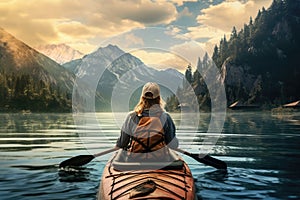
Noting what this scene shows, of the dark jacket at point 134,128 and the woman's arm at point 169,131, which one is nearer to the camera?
the dark jacket at point 134,128

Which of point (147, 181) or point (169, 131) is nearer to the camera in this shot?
point (147, 181)

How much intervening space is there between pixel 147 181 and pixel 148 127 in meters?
1.82

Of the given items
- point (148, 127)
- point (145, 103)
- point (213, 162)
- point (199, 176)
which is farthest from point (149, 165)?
point (213, 162)

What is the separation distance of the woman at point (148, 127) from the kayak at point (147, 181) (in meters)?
0.36

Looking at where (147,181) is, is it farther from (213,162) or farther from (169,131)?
(213,162)

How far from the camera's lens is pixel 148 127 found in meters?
11.3

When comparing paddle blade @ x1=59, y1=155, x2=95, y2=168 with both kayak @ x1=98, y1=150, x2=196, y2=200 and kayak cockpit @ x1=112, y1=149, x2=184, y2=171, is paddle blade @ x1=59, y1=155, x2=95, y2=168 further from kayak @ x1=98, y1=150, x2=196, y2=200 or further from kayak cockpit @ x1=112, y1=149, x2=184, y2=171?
kayak cockpit @ x1=112, y1=149, x2=184, y2=171

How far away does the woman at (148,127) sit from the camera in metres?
11.3

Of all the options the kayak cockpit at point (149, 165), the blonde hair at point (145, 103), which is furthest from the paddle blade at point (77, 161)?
the blonde hair at point (145, 103)

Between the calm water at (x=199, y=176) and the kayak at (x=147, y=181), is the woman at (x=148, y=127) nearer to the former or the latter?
the kayak at (x=147, y=181)

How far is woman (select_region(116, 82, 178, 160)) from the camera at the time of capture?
11266 millimetres

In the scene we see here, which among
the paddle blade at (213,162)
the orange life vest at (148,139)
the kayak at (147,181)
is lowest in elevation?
the paddle blade at (213,162)

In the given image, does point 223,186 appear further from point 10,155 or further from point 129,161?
point 10,155

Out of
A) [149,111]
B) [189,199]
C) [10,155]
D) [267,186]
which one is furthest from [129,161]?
[10,155]
